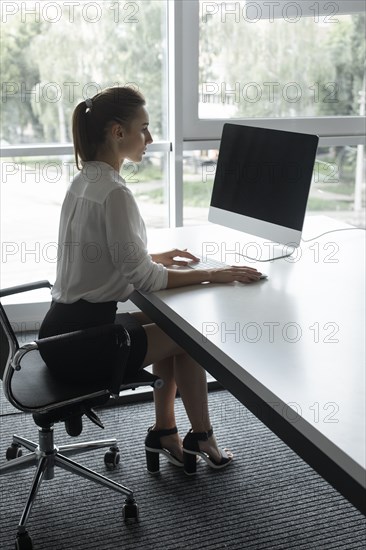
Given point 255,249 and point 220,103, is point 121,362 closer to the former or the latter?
point 255,249

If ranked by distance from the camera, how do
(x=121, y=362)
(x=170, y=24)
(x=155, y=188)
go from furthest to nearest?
1. (x=155, y=188)
2. (x=170, y=24)
3. (x=121, y=362)

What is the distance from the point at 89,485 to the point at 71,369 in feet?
1.87

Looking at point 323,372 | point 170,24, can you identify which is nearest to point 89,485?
point 323,372

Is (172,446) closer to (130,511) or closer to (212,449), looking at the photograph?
(212,449)

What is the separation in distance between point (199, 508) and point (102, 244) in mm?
882

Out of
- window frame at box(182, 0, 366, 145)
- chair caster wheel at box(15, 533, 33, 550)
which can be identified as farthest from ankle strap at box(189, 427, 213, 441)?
window frame at box(182, 0, 366, 145)

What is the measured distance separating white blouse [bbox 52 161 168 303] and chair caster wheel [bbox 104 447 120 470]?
63 centimetres

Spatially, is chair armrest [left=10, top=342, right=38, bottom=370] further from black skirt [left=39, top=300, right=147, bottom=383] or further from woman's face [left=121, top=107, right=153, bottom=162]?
woman's face [left=121, top=107, right=153, bottom=162]

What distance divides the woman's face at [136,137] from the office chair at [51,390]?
572 mm

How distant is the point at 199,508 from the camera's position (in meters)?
2.36

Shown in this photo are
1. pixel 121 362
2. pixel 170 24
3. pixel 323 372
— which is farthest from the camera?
pixel 170 24

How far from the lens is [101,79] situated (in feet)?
12.4

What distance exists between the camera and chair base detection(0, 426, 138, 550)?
2188 mm

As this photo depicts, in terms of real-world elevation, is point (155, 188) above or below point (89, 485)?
above
